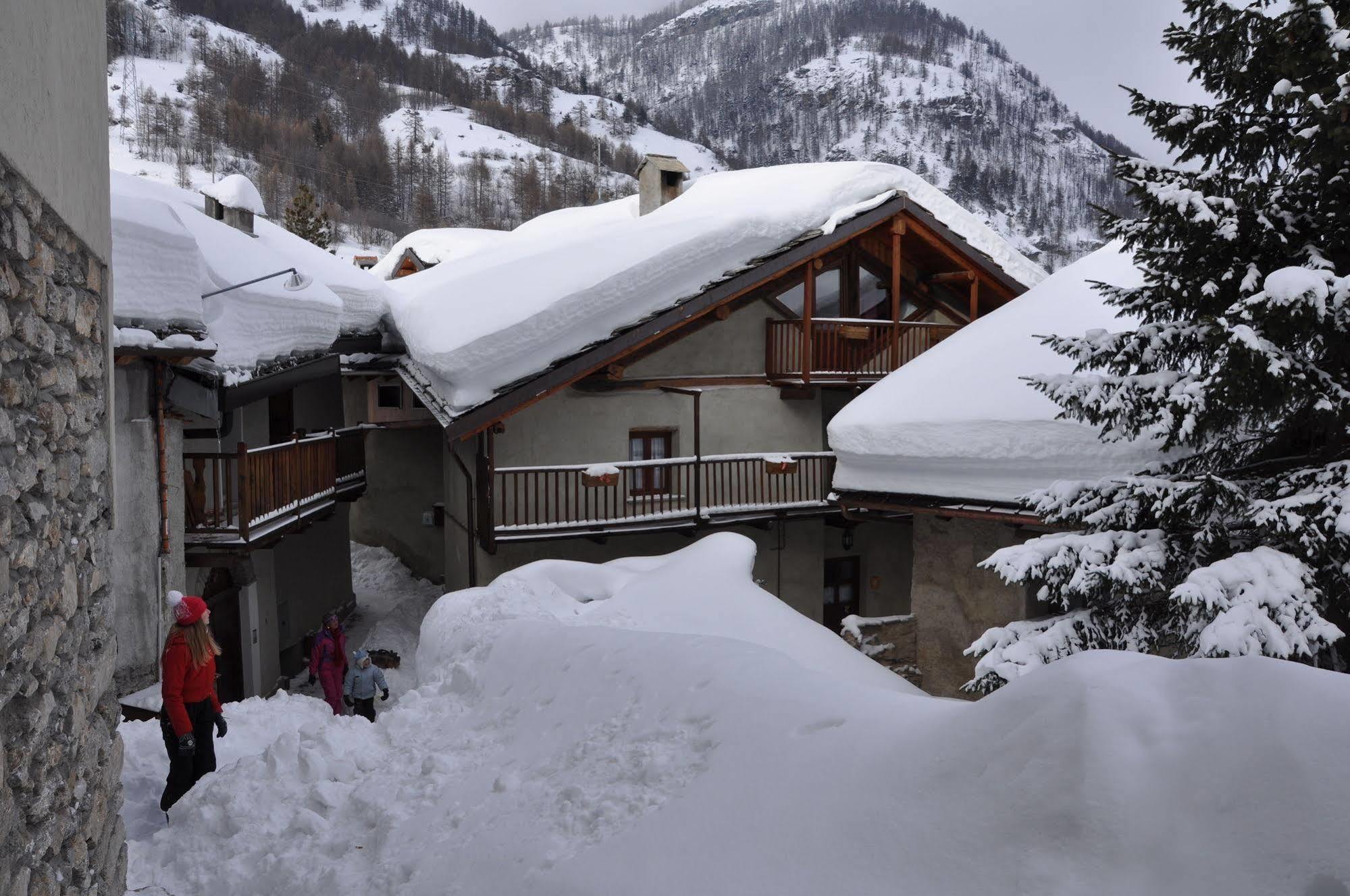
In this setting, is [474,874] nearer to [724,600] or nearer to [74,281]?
[74,281]

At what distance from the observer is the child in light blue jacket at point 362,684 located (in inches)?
405

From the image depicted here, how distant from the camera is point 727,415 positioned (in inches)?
634

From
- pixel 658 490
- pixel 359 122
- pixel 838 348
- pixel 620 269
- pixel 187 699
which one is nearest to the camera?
pixel 187 699

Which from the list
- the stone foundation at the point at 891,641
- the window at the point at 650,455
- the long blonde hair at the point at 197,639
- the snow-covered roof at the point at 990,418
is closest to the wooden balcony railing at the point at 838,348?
the window at the point at 650,455

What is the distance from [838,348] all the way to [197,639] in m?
11.9

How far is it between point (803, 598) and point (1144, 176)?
1103cm

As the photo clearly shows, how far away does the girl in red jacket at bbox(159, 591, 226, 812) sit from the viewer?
21.1 feet

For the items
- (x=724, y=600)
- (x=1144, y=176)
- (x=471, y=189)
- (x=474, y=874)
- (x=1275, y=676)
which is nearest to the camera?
(x=1275, y=676)

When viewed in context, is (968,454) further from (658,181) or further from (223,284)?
(658,181)

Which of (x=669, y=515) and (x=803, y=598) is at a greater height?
(x=669, y=515)

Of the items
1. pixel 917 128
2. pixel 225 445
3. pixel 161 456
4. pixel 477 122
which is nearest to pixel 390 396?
pixel 225 445

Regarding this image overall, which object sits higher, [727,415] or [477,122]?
[477,122]

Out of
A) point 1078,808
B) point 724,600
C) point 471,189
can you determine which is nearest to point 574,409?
point 724,600

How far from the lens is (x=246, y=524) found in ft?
37.0
